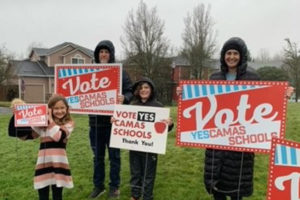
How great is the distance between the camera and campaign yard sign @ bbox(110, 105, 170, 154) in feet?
14.0

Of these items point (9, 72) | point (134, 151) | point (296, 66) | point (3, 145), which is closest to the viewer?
point (134, 151)

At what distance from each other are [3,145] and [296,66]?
90.8 ft

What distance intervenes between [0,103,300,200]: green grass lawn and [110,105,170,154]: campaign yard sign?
4.04ft

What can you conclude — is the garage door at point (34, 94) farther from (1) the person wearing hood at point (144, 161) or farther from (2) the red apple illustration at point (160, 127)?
(2) the red apple illustration at point (160, 127)

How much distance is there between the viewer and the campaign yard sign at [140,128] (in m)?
4.26

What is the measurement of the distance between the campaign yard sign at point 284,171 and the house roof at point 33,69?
43.6m

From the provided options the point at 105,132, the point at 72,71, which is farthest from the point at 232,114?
the point at 72,71

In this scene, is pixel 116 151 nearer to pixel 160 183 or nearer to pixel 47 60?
pixel 160 183

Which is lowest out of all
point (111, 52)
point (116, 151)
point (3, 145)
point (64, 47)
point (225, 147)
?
point (3, 145)

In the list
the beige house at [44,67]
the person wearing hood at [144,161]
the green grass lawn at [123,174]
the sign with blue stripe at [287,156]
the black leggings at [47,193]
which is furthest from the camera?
the beige house at [44,67]

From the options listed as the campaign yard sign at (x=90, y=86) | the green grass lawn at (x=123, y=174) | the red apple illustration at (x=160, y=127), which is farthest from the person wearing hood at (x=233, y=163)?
the campaign yard sign at (x=90, y=86)

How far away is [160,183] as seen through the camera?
230 inches

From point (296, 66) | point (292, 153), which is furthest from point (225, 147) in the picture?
point (296, 66)

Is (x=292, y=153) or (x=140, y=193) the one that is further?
(x=140, y=193)
